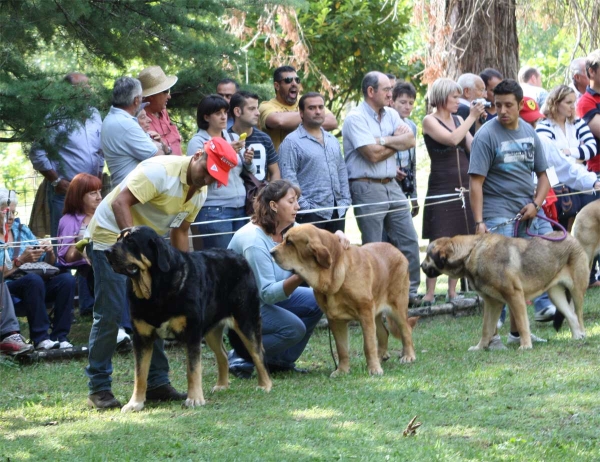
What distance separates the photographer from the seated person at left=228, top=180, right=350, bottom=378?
25.8 ft

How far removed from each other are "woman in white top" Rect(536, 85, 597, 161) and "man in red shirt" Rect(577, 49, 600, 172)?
0.11 meters

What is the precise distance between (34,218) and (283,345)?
4386mm

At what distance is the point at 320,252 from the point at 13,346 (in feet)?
10.5

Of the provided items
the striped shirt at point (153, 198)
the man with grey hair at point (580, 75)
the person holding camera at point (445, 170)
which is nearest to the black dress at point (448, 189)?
the person holding camera at point (445, 170)

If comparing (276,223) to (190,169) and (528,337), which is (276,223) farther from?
(528,337)

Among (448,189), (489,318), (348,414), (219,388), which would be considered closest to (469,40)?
(448,189)

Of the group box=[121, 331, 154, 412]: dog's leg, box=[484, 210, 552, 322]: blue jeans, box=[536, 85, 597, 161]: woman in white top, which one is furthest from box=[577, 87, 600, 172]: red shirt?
box=[121, 331, 154, 412]: dog's leg

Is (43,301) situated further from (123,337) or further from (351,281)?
(351,281)

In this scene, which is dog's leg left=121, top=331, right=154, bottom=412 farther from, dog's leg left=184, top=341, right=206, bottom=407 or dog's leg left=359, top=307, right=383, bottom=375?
dog's leg left=359, top=307, right=383, bottom=375

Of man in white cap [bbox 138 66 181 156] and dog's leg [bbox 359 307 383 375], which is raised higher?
man in white cap [bbox 138 66 181 156]

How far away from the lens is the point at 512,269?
8547 millimetres

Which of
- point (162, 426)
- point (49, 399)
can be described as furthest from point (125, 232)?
point (49, 399)

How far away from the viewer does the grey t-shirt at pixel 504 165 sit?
9039 mm

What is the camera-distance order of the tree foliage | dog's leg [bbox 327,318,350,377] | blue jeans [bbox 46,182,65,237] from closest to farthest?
the tree foliage < dog's leg [bbox 327,318,350,377] < blue jeans [bbox 46,182,65,237]
